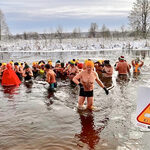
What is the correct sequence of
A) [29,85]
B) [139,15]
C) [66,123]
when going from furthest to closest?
[139,15], [29,85], [66,123]

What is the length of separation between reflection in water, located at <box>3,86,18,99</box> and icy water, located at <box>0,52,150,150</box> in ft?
0.28

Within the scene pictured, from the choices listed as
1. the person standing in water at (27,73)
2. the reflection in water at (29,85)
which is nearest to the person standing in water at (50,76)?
the reflection in water at (29,85)

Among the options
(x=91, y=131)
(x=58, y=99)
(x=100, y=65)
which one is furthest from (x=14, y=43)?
(x=91, y=131)

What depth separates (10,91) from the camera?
8.95m

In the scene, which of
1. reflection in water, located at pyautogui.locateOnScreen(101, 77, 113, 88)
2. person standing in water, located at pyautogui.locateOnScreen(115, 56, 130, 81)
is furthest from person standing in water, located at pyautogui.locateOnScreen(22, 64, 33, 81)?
person standing in water, located at pyautogui.locateOnScreen(115, 56, 130, 81)

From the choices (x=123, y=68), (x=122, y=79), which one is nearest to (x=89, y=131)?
(x=122, y=79)

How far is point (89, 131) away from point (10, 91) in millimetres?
5369

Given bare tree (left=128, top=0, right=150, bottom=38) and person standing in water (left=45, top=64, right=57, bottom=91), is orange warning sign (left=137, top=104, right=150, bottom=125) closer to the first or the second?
person standing in water (left=45, top=64, right=57, bottom=91)

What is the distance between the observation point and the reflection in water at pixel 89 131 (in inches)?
169

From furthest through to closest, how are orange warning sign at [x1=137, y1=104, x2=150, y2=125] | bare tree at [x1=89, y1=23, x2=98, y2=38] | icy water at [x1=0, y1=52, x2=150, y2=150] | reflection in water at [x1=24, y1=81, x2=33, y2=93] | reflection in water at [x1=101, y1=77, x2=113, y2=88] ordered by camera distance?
bare tree at [x1=89, y1=23, x2=98, y2=38]
reflection in water at [x1=101, y1=77, x2=113, y2=88]
reflection in water at [x1=24, y1=81, x2=33, y2=93]
icy water at [x1=0, y1=52, x2=150, y2=150]
orange warning sign at [x1=137, y1=104, x2=150, y2=125]

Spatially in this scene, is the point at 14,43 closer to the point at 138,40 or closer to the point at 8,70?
the point at 138,40

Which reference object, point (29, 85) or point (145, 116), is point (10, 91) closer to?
point (29, 85)

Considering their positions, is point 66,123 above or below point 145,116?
below

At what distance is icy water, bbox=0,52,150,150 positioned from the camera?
422 centimetres
